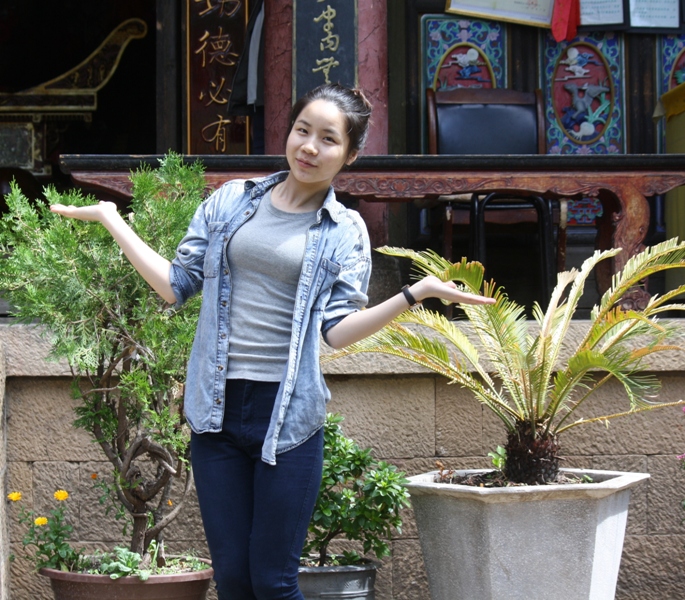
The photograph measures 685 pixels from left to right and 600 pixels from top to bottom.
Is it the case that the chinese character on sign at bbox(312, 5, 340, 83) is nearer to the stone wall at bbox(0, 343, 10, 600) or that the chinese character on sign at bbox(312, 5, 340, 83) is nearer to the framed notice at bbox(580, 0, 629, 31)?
the stone wall at bbox(0, 343, 10, 600)

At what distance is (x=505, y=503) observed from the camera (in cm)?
405

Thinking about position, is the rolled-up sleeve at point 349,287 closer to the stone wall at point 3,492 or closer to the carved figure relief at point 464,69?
the stone wall at point 3,492

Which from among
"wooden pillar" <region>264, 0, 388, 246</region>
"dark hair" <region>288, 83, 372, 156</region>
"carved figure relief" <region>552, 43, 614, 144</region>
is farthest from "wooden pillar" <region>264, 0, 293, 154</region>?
"dark hair" <region>288, 83, 372, 156</region>

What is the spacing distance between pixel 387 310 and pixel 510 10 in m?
5.28

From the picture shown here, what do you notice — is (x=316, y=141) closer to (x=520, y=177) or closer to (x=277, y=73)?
(x=520, y=177)

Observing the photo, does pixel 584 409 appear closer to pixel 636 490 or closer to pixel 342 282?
pixel 636 490

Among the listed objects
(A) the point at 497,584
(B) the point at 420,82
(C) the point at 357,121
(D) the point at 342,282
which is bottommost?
(A) the point at 497,584

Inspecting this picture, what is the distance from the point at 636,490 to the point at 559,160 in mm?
1549

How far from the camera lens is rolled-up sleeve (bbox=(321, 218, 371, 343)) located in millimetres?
3156

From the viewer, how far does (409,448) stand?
517 cm

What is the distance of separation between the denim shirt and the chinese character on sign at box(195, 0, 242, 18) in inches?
179

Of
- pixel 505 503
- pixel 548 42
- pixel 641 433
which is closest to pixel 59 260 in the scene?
pixel 505 503

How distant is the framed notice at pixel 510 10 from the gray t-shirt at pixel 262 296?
4967mm

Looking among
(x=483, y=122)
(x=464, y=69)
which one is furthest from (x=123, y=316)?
(x=464, y=69)
